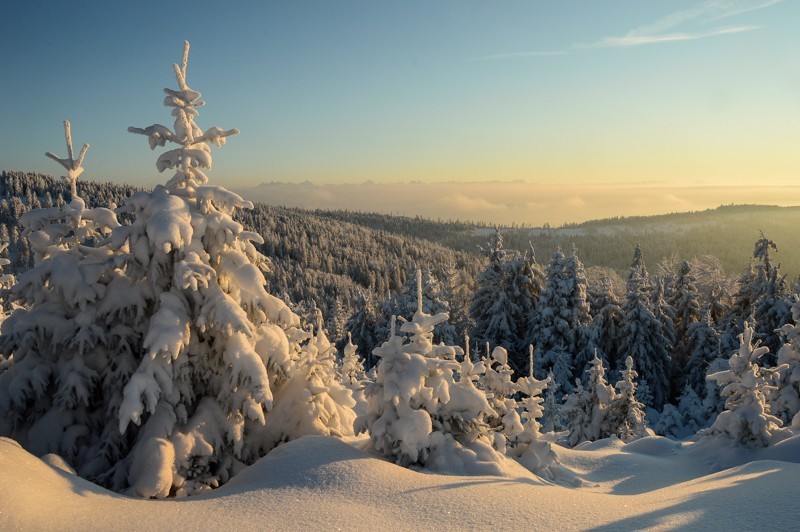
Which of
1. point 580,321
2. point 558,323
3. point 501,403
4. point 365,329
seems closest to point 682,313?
point 580,321

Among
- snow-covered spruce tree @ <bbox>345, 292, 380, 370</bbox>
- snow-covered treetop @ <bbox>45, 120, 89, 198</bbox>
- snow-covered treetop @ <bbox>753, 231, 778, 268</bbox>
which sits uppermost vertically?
snow-covered treetop @ <bbox>45, 120, 89, 198</bbox>

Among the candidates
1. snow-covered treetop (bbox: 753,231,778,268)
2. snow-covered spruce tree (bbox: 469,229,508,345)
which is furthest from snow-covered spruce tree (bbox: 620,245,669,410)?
snow-covered spruce tree (bbox: 469,229,508,345)

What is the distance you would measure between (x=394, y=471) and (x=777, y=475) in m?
6.86

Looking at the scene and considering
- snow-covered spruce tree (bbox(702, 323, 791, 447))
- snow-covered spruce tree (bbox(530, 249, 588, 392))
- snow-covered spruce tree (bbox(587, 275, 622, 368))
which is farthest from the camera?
snow-covered spruce tree (bbox(587, 275, 622, 368))

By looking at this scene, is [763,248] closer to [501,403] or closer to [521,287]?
[521,287]

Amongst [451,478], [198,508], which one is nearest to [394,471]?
[451,478]

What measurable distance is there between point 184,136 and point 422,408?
657 cm

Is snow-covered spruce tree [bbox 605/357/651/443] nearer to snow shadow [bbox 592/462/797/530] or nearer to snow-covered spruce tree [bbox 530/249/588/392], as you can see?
snow-covered spruce tree [bbox 530/249/588/392]

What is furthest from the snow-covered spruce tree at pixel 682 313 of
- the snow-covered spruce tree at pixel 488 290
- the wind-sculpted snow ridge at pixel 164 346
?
the wind-sculpted snow ridge at pixel 164 346

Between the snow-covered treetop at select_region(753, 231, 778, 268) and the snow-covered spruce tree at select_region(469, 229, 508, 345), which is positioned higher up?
the snow-covered treetop at select_region(753, 231, 778, 268)

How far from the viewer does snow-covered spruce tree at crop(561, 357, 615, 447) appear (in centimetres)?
2481

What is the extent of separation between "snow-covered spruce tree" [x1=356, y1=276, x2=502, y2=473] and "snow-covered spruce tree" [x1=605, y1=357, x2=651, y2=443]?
1805 cm

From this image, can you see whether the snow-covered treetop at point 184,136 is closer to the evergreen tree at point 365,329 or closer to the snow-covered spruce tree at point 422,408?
the snow-covered spruce tree at point 422,408

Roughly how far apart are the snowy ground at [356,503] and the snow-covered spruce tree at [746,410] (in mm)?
7247
